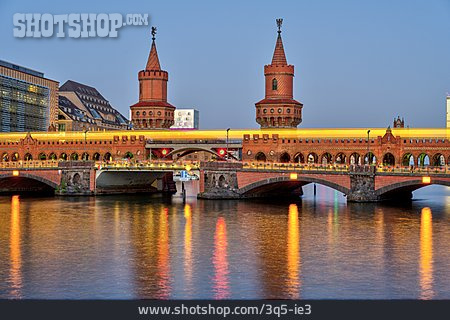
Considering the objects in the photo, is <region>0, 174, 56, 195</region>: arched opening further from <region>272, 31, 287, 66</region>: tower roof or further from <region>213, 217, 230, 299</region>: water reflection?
<region>213, 217, 230, 299</region>: water reflection

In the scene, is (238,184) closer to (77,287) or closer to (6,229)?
(6,229)

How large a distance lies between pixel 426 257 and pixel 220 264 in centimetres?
1325

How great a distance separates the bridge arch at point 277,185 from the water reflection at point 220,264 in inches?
975

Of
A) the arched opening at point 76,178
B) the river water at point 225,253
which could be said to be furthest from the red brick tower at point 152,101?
the river water at point 225,253

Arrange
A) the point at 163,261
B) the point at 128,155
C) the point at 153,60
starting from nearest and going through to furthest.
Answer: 1. the point at 163,261
2. the point at 128,155
3. the point at 153,60

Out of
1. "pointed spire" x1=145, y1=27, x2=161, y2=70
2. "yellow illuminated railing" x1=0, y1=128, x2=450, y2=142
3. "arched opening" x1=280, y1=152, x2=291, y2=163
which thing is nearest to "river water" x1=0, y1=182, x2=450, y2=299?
"yellow illuminated railing" x1=0, y1=128, x2=450, y2=142

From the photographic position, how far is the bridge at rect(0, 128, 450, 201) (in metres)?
80.5

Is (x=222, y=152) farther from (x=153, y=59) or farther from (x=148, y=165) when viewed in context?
(x=153, y=59)

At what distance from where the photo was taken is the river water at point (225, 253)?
33.9m

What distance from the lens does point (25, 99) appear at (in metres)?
167

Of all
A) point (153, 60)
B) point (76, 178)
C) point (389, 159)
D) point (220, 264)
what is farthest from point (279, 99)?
point (220, 264)

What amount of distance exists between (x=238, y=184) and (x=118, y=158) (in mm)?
33995

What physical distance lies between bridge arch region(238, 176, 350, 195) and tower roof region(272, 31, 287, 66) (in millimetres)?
29010

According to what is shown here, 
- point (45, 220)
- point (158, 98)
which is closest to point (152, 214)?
point (45, 220)
